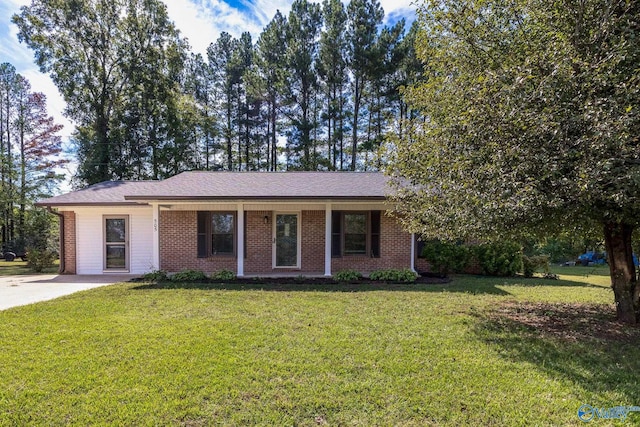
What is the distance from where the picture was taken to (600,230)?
5895 mm

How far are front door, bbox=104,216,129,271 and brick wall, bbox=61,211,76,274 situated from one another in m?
1.06

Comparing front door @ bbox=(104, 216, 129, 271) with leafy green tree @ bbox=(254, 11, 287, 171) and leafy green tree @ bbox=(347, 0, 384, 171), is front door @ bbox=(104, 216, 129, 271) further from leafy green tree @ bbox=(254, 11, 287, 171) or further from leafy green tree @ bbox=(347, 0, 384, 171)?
leafy green tree @ bbox=(347, 0, 384, 171)

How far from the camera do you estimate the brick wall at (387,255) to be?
1043cm

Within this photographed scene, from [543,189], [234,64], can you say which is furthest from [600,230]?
[234,64]

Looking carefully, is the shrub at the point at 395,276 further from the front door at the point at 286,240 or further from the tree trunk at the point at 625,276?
the tree trunk at the point at 625,276

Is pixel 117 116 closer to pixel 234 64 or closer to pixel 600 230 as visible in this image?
pixel 234 64

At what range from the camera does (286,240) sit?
10.8 meters

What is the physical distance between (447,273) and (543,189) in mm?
6993

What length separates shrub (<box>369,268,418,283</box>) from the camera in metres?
9.17

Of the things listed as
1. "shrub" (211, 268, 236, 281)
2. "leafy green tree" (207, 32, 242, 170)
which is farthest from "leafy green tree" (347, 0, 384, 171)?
"shrub" (211, 268, 236, 281)

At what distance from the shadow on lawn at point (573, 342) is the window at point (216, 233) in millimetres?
7541

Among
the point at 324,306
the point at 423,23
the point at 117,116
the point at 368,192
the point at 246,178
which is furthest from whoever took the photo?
the point at 117,116

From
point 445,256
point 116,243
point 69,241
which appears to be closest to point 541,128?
point 445,256

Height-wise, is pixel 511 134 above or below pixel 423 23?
below
